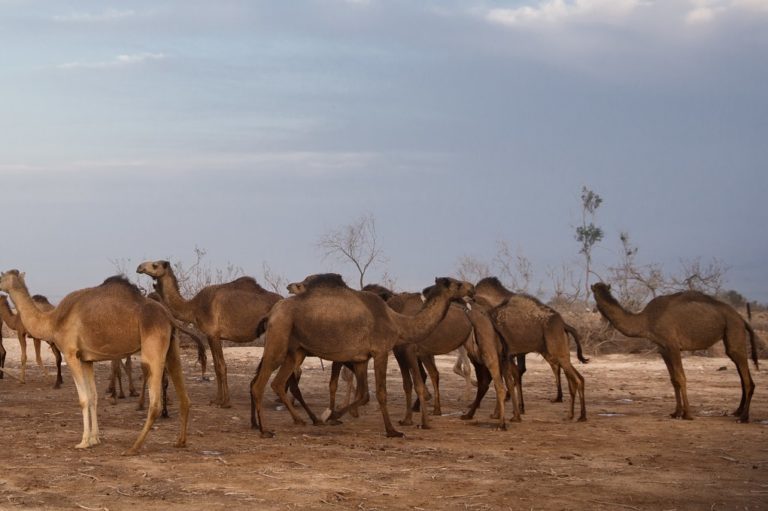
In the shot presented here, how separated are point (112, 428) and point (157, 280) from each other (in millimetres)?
4173

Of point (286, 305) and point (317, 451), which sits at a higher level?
point (286, 305)

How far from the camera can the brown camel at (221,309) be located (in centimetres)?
1631

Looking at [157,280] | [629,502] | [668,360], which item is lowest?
[629,502]

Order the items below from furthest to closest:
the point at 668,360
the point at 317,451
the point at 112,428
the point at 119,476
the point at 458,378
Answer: the point at 458,378, the point at 668,360, the point at 112,428, the point at 317,451, the point at 119,476

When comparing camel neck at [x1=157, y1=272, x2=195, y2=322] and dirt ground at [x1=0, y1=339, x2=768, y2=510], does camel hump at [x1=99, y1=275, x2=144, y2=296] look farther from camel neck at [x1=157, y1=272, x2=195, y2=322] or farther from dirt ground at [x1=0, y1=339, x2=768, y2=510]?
camel neck at [x1=157, y1=272, x2=195, y2=322]

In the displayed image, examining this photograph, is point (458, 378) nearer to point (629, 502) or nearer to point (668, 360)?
point (668, 360)

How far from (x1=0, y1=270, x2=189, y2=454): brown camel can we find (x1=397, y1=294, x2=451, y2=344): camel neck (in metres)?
3.18

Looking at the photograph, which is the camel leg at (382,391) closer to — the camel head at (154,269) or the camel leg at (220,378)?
the camel leg at (220,378)

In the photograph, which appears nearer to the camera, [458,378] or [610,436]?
[610,436]

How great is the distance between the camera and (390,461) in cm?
1118

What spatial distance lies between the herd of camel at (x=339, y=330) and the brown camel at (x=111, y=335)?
1cm

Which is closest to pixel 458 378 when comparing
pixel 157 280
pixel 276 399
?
pixel 276 399

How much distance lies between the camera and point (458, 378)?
2122cm

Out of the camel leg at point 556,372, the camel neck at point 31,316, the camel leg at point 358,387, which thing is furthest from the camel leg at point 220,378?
the camel leg at point 556,372
